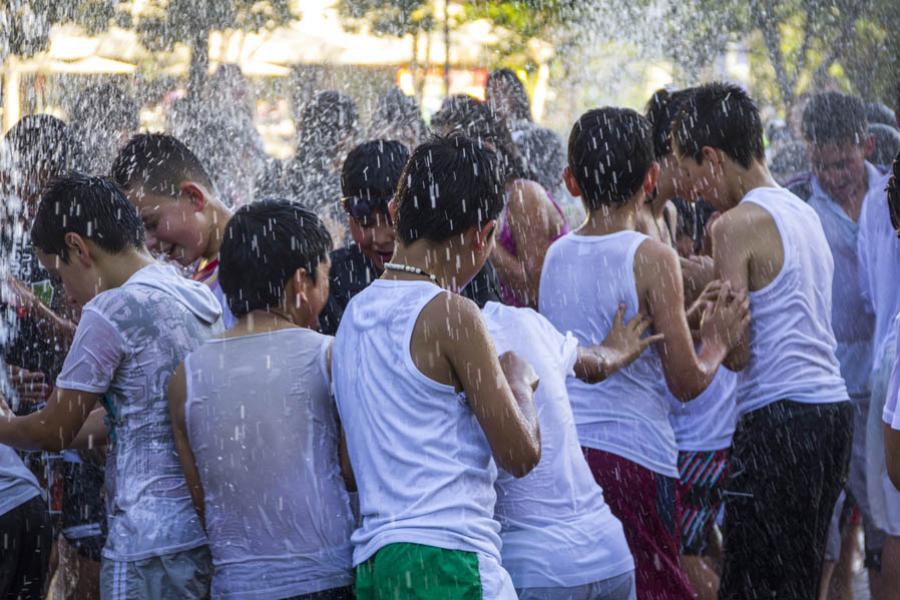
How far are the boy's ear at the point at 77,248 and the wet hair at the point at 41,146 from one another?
139cm

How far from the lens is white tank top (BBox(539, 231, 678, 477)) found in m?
4.30

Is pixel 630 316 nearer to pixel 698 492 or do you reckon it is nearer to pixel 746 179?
pixel 746 179

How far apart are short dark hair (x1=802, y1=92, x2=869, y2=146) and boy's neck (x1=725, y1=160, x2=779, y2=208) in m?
1.73

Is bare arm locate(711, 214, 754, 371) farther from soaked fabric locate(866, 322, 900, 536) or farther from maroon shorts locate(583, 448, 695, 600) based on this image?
soaked fabric locate(866, 322, 900, 536)

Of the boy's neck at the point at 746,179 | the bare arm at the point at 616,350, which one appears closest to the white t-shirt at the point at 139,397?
the bare arm at the point at 616,350

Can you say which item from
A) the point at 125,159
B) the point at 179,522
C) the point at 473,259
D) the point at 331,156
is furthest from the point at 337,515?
the point at 331,156

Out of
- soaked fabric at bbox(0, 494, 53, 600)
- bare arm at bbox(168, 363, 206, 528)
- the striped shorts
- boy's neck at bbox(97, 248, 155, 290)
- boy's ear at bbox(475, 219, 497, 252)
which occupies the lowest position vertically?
the striped shorts

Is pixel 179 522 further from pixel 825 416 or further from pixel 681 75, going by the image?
pixel 681 75

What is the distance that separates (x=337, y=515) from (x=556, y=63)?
12530 millimetres

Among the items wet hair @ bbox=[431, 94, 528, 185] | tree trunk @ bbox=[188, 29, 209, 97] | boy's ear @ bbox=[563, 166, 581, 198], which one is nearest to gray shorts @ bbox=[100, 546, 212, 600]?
boy's ear @ bbox=[563, 166, 581, 198]

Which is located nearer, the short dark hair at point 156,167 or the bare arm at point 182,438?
the bare arm at point 182,438

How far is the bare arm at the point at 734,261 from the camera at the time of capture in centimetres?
458

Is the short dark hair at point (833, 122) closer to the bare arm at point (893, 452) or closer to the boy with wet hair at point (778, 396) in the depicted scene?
the boy with wet hair at point (778, 396)

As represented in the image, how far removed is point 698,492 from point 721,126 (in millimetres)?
1676
